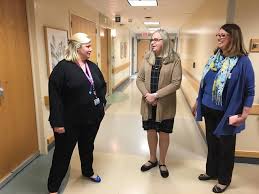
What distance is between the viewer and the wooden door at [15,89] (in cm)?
223

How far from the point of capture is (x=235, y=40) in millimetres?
1868

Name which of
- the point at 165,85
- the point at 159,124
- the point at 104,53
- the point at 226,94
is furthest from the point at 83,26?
the point at 226,94

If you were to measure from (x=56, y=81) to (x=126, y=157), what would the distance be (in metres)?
1.48

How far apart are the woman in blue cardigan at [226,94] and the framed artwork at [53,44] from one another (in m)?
1.90

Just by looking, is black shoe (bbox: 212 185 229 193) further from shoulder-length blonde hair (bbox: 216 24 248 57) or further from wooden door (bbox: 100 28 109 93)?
wooden door (bbox: 100 28 109 93)

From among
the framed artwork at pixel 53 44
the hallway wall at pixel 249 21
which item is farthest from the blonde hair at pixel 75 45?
the hallway wall at pixel 249 21

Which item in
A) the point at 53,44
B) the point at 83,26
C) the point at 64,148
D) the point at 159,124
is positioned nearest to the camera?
the point at 64,148

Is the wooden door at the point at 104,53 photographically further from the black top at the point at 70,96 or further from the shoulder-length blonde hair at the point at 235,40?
the shoulder-length blonde hair at the point at 235,40

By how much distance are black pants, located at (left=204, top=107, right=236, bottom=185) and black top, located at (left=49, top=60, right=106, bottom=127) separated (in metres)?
1.07

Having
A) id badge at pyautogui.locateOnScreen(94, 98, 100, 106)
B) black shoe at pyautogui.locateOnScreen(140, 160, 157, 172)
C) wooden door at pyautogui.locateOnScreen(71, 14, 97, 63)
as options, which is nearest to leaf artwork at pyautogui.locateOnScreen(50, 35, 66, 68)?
wooden door at pyautogui.locateOnScreen(71, 14, 97, 63)

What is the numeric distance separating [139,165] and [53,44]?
6.17 feet

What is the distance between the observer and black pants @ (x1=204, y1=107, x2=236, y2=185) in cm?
204

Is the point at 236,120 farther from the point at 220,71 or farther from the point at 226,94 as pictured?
the point at 220,71

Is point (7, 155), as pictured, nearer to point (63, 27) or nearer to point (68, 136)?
point (68, 136)
